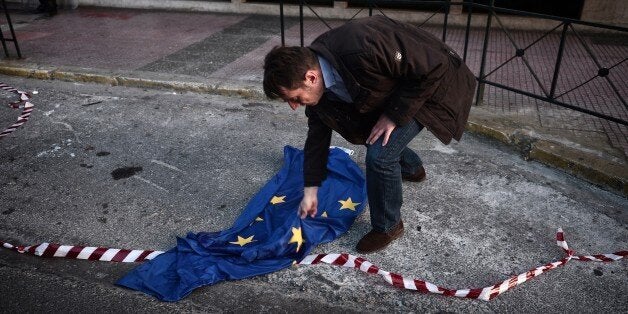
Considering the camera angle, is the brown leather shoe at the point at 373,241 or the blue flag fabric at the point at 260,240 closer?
the blue flag fabric at the point at 260,240

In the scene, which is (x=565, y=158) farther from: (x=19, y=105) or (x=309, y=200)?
(x=19, y=105)

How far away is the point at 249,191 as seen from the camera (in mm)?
3900

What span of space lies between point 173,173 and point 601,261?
10.9 ft

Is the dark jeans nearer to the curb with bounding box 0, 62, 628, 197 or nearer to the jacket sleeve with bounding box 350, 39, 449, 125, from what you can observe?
the jacket sleeve with bounding box 350, 39, 449, 125

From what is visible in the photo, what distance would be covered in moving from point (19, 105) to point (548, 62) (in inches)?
279

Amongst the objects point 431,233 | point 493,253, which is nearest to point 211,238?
point 431,233

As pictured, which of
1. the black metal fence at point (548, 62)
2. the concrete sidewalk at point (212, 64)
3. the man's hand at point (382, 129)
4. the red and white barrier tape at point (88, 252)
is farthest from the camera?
the black metal fence at point (548, 62)

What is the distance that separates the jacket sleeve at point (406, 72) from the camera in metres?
2.47

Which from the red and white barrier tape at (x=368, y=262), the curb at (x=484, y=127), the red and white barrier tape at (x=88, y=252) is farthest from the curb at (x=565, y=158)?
the red and white barrier tape at (x=88, y=252)

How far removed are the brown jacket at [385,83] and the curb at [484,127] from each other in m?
1.66

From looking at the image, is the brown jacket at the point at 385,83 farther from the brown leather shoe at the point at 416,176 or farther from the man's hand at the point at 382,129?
the brown leather shoe at the point at 416,176

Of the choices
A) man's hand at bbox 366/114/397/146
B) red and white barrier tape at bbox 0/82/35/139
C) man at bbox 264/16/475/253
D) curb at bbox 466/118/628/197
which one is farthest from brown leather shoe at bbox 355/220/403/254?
red and white barrier tape at bbox 0/82/35/139

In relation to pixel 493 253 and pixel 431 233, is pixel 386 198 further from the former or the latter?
pixel 493 253

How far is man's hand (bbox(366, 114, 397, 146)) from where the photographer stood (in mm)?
2719
